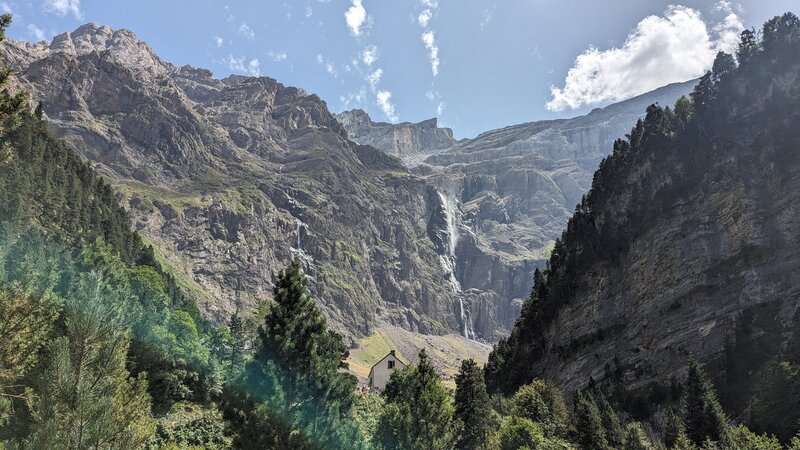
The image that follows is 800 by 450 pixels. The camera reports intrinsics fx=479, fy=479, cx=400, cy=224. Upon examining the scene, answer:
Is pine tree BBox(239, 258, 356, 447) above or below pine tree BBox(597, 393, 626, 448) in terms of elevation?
above

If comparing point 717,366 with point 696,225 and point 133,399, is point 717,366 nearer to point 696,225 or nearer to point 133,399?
point 696,225

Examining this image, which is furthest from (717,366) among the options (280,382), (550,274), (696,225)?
(280,382)

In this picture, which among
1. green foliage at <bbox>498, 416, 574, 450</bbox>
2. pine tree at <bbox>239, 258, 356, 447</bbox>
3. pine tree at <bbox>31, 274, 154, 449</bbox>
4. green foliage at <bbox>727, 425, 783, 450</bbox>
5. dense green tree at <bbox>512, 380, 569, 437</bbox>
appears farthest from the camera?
dense green tree at <bbox>512, 380, 569, 437</bbox>

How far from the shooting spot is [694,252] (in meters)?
68.6

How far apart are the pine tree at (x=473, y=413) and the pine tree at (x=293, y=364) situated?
61.5 ft

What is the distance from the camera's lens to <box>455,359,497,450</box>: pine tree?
1880 inches

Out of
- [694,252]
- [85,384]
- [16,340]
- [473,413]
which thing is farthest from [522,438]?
[694,252]

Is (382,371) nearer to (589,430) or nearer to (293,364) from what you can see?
(589,430)

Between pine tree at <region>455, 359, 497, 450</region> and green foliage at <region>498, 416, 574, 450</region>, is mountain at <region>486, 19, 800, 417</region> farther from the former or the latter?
green foliage at <region>498, 416, 574, 450</region>

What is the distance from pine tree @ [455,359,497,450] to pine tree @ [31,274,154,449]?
3995 cm

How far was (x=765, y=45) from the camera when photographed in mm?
76312

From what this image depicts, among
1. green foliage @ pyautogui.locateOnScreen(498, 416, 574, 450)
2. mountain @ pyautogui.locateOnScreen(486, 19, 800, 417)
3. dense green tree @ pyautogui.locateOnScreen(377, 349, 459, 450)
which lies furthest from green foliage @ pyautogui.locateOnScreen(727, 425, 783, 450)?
dense green tree @ pyautogui.locateOnScreen(377, 349, 459, 450)

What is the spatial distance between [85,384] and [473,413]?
45.1 meters

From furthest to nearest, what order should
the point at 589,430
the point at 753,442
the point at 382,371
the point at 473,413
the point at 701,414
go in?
the point at 382,371
the point at 473,413
the point at 589,430
the point at 701,414
the point at 753,442
